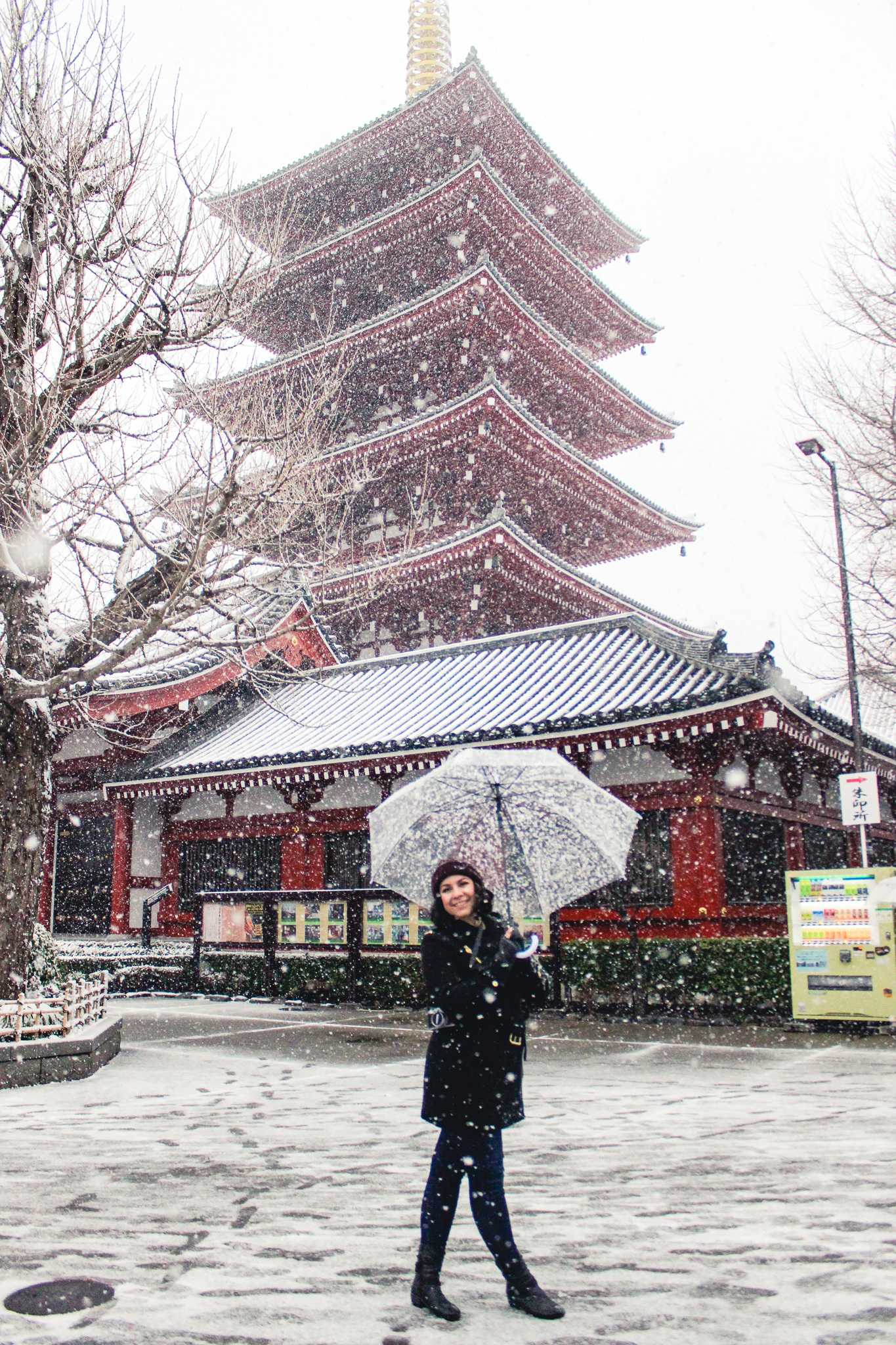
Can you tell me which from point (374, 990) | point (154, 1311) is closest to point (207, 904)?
point (374, 990)

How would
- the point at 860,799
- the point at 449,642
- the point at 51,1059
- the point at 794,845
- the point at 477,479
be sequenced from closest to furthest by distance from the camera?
the point at 51,1059
the point at 860,799
the point at 794,845
the point at 477,479
the point at 449,642

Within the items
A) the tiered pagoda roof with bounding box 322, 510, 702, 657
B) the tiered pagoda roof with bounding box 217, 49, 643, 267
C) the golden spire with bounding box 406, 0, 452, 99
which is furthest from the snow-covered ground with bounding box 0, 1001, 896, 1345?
the golden spire with bounding box 406, 0, 452, 99

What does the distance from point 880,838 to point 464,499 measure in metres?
10.8

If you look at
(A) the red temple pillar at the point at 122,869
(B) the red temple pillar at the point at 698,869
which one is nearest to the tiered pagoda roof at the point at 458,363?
(A) the red temple pillar at the point at 122,869

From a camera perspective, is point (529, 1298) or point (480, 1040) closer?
point (529, 1298)

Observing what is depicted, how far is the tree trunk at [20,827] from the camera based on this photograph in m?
7.88

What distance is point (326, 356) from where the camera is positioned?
22547mm

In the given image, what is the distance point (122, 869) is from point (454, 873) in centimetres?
1548

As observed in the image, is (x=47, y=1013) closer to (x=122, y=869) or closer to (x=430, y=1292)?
(x=430, y=1292)

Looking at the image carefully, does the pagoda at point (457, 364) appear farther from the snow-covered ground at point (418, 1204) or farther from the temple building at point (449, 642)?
the snow-covered ground at point (418, 1204)

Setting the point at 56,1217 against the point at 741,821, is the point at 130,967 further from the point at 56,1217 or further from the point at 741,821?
the point at 56,1217

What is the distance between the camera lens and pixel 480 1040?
3199 millimetres

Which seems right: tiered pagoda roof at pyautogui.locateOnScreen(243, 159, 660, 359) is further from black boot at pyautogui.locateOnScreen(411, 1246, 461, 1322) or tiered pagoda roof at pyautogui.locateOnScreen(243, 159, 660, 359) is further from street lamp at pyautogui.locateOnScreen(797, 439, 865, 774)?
black boot at pyautogui.locateOnScreen(411, 1246, 461, 1322)

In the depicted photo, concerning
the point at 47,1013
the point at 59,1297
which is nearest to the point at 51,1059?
the point at 47,1013
